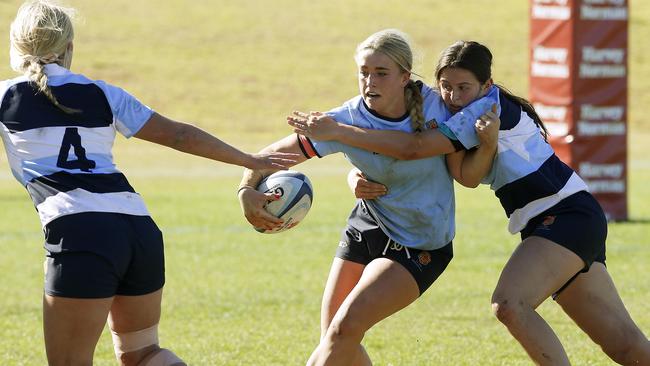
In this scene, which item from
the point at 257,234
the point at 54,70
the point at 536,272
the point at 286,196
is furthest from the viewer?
A: the point at 257,234

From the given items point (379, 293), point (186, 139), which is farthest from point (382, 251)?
point (186, 139)

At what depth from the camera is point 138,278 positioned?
15.4 ft


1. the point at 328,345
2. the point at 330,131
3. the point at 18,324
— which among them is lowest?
the point at 18,324

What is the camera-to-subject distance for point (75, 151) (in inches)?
180

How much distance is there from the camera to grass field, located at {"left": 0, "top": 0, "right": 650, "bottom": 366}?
303 inches

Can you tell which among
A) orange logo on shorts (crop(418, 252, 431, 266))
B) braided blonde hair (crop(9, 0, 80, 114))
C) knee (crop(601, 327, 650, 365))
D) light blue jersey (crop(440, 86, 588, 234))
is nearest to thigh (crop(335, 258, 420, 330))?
orange logo on shorts (crop(418, 252, 431, 266))

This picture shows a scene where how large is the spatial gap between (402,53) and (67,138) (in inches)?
61.1

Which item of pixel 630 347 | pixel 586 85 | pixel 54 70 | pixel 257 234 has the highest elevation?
pixel 54 70

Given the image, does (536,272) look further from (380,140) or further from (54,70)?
(54,70)

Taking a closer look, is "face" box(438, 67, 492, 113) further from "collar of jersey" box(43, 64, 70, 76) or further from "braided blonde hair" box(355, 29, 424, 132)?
"collar of jersey" box(43, 64, 70, 76)

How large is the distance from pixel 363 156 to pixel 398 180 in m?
0.20

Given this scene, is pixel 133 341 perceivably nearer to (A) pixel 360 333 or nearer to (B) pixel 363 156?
(A) pixel 360 333

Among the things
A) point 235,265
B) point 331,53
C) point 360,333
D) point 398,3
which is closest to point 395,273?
point 360,333

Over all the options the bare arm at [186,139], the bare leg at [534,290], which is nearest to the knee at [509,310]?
the bare leg at [534,290]
